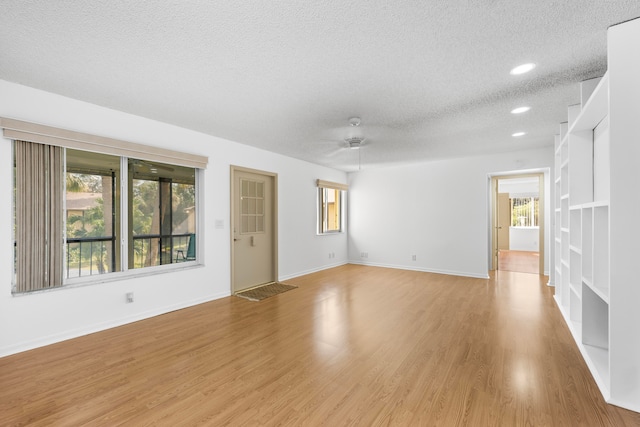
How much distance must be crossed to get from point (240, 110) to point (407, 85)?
1.86m

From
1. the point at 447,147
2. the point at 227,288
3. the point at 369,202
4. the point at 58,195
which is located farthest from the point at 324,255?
the point at 58,195

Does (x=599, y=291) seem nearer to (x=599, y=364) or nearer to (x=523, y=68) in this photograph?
(x=599, y=364)

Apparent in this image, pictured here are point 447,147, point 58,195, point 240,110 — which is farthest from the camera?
point 447,147

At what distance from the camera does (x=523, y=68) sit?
2.39 m

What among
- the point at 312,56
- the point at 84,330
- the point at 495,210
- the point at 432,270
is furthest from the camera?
the point at 495,210

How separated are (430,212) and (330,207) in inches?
98.4

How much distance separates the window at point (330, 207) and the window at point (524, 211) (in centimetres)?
697

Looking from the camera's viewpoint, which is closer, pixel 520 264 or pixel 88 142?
pixel 88 142

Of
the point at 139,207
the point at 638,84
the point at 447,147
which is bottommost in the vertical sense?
the point at 139,207

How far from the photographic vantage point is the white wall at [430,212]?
566 centimetres

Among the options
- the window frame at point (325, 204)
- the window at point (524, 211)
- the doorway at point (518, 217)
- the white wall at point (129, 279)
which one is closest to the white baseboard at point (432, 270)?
the window frame at point (325, 204)

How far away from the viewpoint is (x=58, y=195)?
288cm

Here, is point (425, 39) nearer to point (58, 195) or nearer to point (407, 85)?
point (407, 85)

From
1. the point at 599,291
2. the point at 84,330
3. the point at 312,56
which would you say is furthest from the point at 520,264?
the point at 84,330
